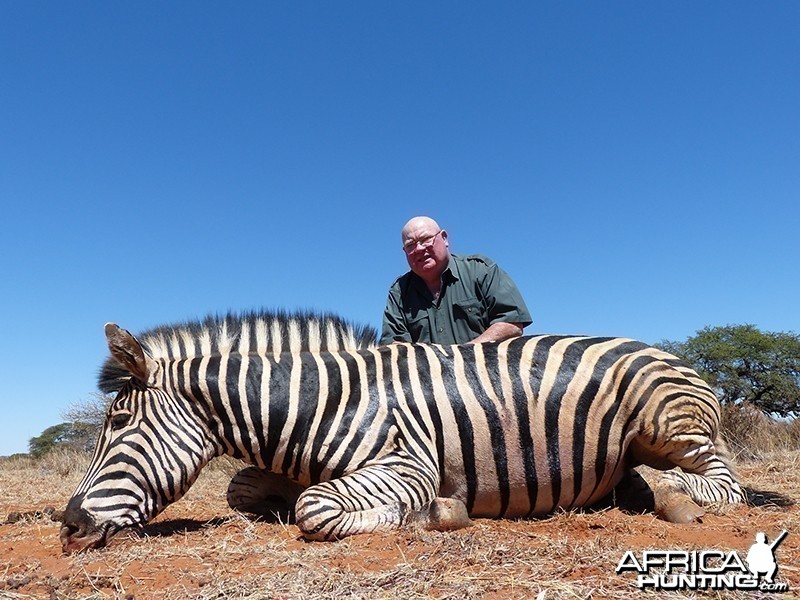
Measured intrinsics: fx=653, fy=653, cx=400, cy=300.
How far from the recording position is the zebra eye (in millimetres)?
3408

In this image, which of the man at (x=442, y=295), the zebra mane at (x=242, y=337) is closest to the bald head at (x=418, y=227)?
the man at (x=442, y=295)

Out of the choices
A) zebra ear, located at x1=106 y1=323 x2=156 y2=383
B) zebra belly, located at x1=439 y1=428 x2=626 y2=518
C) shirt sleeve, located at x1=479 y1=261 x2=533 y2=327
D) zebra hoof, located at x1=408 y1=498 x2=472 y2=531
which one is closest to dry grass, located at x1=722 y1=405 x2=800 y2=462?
shirt sleeve, located at x1=479 y1=261 x2=533 y2=327

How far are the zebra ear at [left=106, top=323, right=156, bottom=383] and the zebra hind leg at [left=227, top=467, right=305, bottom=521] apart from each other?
986 mm

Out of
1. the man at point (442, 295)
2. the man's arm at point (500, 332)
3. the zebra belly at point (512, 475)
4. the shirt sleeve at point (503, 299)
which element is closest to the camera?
the zebra belly at point (512, 475)

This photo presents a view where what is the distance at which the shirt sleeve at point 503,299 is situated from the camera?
4902mm

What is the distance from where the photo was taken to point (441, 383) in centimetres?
361

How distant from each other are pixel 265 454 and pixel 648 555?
6.54 feet

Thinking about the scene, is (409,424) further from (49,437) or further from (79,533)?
(49,437)

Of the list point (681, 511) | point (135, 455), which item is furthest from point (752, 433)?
point (135, 455)

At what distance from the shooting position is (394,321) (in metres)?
5.42

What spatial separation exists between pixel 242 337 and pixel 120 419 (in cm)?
80

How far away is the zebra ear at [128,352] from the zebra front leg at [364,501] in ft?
3.66

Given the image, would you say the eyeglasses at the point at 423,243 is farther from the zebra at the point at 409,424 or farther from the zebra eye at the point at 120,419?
the zebra eye at the point at 120,419

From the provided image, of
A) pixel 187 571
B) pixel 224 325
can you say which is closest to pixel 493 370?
pixel 224 325
